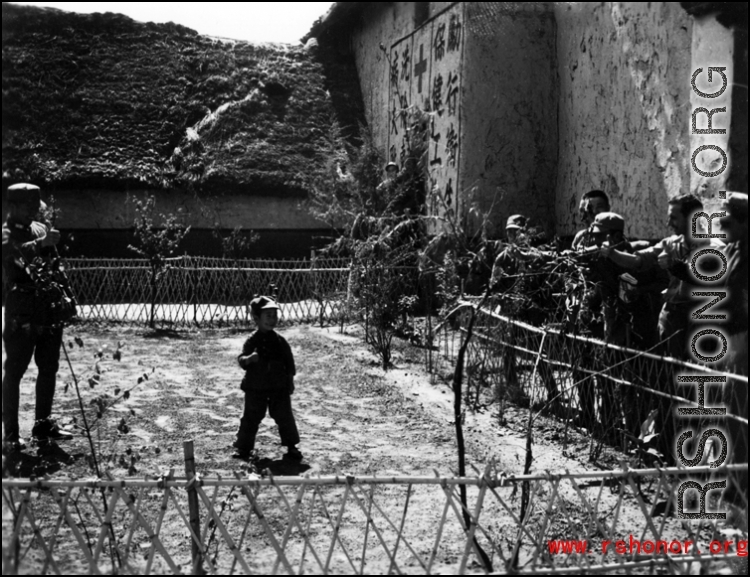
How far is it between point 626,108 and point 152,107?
34.0 ft

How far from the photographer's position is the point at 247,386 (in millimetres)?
5293

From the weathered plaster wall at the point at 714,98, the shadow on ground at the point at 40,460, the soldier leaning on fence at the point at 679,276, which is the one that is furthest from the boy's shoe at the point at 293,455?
the weathered plaster wall at the point at 714,98

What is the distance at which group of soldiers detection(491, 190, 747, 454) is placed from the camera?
4320mm

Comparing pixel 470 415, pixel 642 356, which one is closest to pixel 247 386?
pixel 470 415

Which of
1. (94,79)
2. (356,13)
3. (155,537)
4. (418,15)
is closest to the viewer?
(155,537)

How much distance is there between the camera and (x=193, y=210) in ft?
47.7

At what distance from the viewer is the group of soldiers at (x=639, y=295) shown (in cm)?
432

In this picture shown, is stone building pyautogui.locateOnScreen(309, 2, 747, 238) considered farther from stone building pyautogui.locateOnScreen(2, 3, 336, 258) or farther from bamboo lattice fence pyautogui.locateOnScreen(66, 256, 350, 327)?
stone building pyautogui.locateOnScreen(2, 3, 336, 258)

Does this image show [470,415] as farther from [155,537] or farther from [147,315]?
[147,315]

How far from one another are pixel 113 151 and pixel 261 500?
1169 centimetres

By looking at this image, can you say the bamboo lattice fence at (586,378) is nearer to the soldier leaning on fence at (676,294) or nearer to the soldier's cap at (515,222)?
the soldier leaning on fence at (676,294)

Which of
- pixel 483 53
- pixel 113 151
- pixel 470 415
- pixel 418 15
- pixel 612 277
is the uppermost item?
pixel 418 15

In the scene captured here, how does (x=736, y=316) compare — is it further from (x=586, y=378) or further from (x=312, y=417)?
(x=312, y=417)

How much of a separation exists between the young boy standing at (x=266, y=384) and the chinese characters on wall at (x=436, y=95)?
5.32 metres
